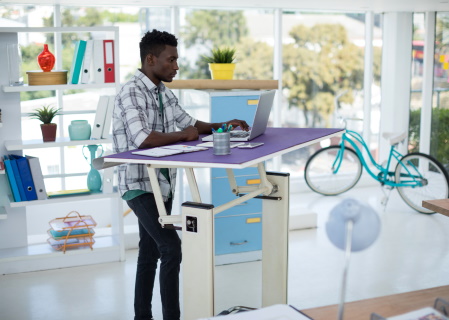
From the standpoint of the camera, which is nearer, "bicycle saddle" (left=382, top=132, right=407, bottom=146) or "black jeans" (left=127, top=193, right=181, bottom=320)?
"black jeans" (left=127, top=193, right=181, bottom=320)

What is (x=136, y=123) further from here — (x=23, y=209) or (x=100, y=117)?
(x=23, y=209)

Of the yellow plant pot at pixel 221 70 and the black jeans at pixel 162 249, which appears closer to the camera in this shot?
the black jeans at pixel 162 249

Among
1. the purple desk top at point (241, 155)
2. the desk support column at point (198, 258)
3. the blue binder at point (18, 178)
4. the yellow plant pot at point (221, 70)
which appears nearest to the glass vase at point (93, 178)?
the blue binder at point (18, 178)

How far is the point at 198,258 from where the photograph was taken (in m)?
2.53

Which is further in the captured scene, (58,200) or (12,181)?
(58,200)

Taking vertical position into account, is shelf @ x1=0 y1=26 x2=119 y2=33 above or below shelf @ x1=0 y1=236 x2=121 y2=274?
above

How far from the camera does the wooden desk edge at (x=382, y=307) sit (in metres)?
1.75

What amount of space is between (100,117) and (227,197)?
1025 millimetres

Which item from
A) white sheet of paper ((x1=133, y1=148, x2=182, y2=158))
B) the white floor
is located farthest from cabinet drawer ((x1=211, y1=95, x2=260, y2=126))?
white sheet of paper ((x1=133, y1=148, x2=182, y2=158))

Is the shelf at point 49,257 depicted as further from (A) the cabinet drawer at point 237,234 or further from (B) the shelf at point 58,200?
(A) the cabinet drawer at point 237,234

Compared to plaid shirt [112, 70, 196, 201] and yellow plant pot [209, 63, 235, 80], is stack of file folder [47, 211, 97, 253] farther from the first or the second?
plaid shirt [112, 70, 196, 201]

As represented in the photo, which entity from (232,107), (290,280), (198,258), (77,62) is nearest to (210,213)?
(198,258)

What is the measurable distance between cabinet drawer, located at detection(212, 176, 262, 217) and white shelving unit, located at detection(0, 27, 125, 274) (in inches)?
26.6

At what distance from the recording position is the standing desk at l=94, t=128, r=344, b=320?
97.0 inches
